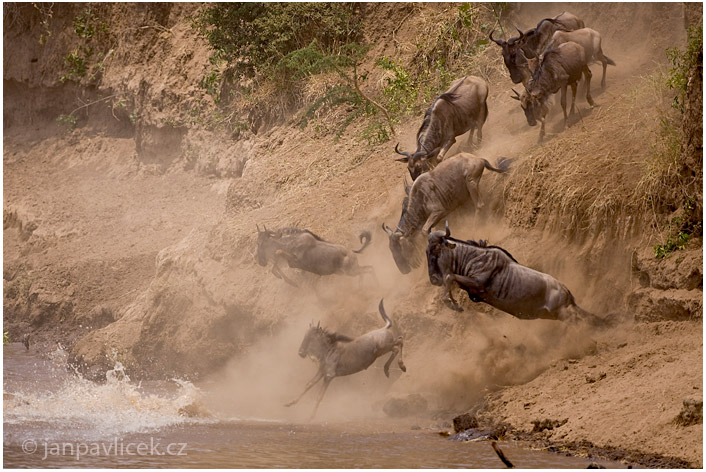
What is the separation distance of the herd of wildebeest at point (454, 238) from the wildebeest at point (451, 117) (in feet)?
0.04

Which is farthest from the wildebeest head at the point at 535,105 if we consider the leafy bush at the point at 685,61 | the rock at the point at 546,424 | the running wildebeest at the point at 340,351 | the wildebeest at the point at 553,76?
the rock at the point at 546,424

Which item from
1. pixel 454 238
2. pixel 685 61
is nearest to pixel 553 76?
pixel 685 61

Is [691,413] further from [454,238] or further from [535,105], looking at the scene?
[535,105]

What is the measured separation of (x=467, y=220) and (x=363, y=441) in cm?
338

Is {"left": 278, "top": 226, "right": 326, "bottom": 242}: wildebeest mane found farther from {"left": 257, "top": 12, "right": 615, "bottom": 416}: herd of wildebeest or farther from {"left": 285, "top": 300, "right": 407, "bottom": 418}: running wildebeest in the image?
{"left": 285, "top": 300, "right": 407, "bottom": 418}: running wildebeest

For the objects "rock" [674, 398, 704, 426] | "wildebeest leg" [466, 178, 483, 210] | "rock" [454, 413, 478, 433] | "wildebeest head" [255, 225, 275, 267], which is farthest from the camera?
"wildebeest head" [255, 225, 275, 267]

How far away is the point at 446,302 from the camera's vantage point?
951cm

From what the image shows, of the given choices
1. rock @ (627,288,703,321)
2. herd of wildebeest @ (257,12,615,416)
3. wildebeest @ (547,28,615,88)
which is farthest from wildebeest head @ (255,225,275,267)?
rock @ (627,288,703,321)

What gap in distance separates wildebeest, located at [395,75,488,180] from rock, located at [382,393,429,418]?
3.04m

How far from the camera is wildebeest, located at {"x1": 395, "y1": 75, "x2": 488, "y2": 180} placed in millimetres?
11898

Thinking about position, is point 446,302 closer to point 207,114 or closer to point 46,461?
point 46,461

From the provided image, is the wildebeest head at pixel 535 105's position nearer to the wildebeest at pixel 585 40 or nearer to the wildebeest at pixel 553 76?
the wildebeest at pixel 553 76

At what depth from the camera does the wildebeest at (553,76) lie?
11.3 m

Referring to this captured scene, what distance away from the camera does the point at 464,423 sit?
346 inches
